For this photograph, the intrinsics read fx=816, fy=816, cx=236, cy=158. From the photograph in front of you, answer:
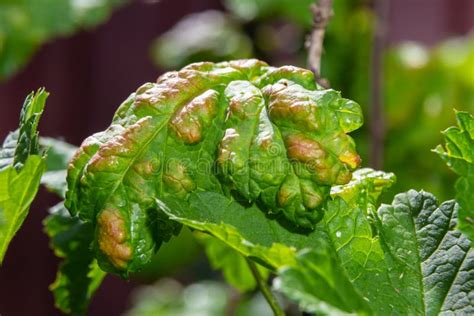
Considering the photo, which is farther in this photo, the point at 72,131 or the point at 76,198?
the point at 72,131

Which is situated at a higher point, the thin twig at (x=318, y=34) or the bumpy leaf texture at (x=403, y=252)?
the thin twig at (x=318, y=34)

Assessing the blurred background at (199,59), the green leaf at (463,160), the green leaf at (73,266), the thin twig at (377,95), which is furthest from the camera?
the blurred background at (199,59)

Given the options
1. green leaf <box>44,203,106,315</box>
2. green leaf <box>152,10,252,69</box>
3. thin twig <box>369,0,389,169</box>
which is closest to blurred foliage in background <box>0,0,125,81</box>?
green leaf <box>152,10,252,69</box>

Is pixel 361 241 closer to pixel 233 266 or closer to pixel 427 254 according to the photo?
pixel 427 254

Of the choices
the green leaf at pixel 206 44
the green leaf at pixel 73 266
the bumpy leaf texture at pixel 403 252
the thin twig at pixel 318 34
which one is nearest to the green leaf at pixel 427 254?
the bumpy leaf texture at pixel 403 252

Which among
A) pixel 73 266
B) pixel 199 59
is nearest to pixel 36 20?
pixel 199 59

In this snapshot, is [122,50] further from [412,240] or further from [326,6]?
[412,240]

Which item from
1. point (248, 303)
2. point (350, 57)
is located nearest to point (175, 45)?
point (350, 57)

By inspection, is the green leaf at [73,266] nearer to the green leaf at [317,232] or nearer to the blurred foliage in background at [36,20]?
the green leaf at [317,232]

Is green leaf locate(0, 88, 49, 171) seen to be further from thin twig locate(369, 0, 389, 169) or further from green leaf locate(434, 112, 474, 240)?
thin twig locate(369, 0, 389, 169)
